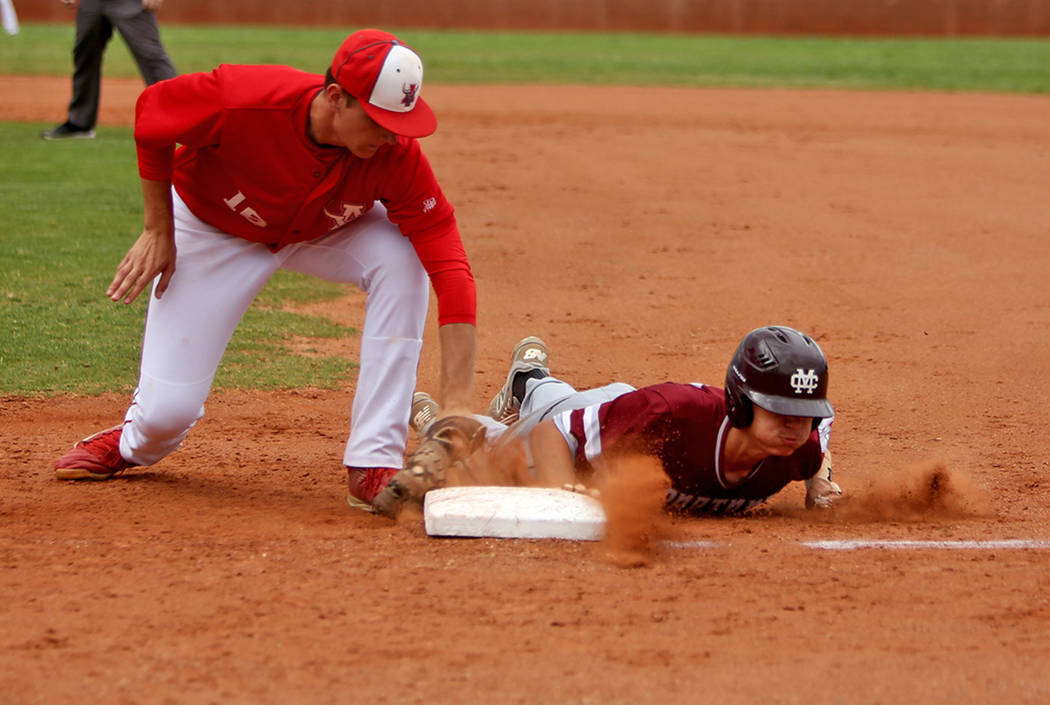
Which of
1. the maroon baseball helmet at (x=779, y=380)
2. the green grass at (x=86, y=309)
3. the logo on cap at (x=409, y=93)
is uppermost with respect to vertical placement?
the logo on cap at (x=409, y=93)

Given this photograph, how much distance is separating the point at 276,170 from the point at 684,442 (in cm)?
150

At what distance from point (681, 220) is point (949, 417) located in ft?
13.5

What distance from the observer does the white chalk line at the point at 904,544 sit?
3635mm

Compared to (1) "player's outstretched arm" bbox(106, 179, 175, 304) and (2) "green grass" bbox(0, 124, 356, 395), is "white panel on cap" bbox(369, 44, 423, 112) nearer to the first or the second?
(1) "player's outstretched arm" bbox(106, 179, 175, 304)

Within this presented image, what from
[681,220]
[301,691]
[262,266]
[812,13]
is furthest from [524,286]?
[812,13]

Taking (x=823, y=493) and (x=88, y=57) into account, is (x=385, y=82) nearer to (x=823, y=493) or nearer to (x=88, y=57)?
(x=823, y=493)

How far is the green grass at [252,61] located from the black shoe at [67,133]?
9cm

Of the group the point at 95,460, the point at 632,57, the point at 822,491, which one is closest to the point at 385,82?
the point at 95,460

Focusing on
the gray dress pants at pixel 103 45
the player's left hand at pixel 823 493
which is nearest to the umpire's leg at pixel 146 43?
the gray dress pants at pixel 103 45

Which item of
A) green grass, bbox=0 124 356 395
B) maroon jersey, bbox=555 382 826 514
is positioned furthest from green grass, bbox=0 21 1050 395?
maroon jersey, bbox=555 382 826 514

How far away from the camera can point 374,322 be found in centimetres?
405

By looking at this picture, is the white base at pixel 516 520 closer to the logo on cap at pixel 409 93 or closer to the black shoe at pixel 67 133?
the logo on cap at pixel 409 93

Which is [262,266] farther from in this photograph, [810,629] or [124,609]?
[810,629]

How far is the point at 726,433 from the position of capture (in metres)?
3.85
